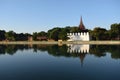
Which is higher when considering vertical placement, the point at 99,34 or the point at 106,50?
the point at 99,34

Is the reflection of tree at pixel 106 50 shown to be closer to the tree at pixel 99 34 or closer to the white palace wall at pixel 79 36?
the tree at pixel 99 34

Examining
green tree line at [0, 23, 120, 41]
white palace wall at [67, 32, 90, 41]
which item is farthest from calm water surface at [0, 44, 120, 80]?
white palace wall at [67, 32, 90, 41]

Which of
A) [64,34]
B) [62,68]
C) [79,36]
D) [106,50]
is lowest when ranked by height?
[62,68]

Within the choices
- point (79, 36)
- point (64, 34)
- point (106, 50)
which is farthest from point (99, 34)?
point (106, 50)

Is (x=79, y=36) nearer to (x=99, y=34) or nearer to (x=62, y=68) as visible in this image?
(x=99, y=34)

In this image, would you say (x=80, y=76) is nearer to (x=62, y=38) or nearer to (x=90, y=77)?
(x=90, y=77)

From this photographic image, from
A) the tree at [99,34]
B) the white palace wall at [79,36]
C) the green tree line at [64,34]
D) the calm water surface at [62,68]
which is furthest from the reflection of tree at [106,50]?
the white palace wall at [79,36]

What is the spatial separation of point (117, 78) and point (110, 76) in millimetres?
667

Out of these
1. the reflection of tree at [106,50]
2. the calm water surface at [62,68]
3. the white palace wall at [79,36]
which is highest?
the white palace wall at [79,36]

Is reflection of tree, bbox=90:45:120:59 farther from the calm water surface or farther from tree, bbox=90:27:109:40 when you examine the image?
tree, bbox=90:27:109:40

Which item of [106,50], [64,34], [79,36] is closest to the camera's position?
[106,50]

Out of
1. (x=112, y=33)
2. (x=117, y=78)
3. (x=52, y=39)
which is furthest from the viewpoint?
(x=52, y=39)

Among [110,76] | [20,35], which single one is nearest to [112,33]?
[20,35]

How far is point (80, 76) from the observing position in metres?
13.4
